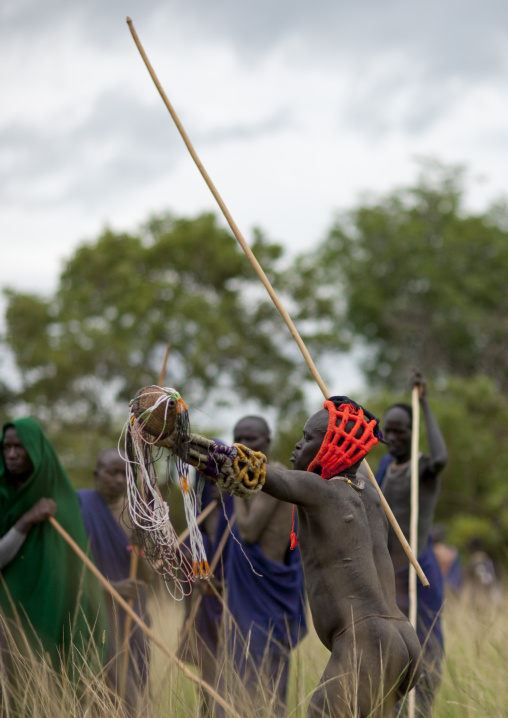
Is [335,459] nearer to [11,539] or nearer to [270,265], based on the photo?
[11,539]

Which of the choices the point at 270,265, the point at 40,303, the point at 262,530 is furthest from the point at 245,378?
the point at 262,530

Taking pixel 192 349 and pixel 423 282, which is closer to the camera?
pixel 192 349

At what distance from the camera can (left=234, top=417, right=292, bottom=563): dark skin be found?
5523mm

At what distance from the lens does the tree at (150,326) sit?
18875mm

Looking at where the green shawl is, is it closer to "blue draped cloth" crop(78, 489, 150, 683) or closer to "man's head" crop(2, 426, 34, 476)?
"man's head" crop(2, 426, 34, 476)

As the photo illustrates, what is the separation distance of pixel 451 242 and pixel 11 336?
552 inches

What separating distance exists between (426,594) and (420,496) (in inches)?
24.2

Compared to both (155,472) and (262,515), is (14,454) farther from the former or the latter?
(155,472)

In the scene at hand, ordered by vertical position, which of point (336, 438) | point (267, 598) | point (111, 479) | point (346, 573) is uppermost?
point (111, 479)

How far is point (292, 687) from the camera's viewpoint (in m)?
5.89

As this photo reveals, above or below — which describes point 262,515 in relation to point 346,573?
above

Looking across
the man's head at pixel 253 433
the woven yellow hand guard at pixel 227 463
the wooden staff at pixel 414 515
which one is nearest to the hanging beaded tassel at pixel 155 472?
the woven yellow hand guard at pixel 227 463

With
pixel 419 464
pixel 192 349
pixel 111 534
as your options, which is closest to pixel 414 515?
pixel 419 464

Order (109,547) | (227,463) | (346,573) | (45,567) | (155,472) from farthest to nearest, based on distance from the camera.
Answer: (109,547), (45,567), (155,472), (346,573), (227,463)
